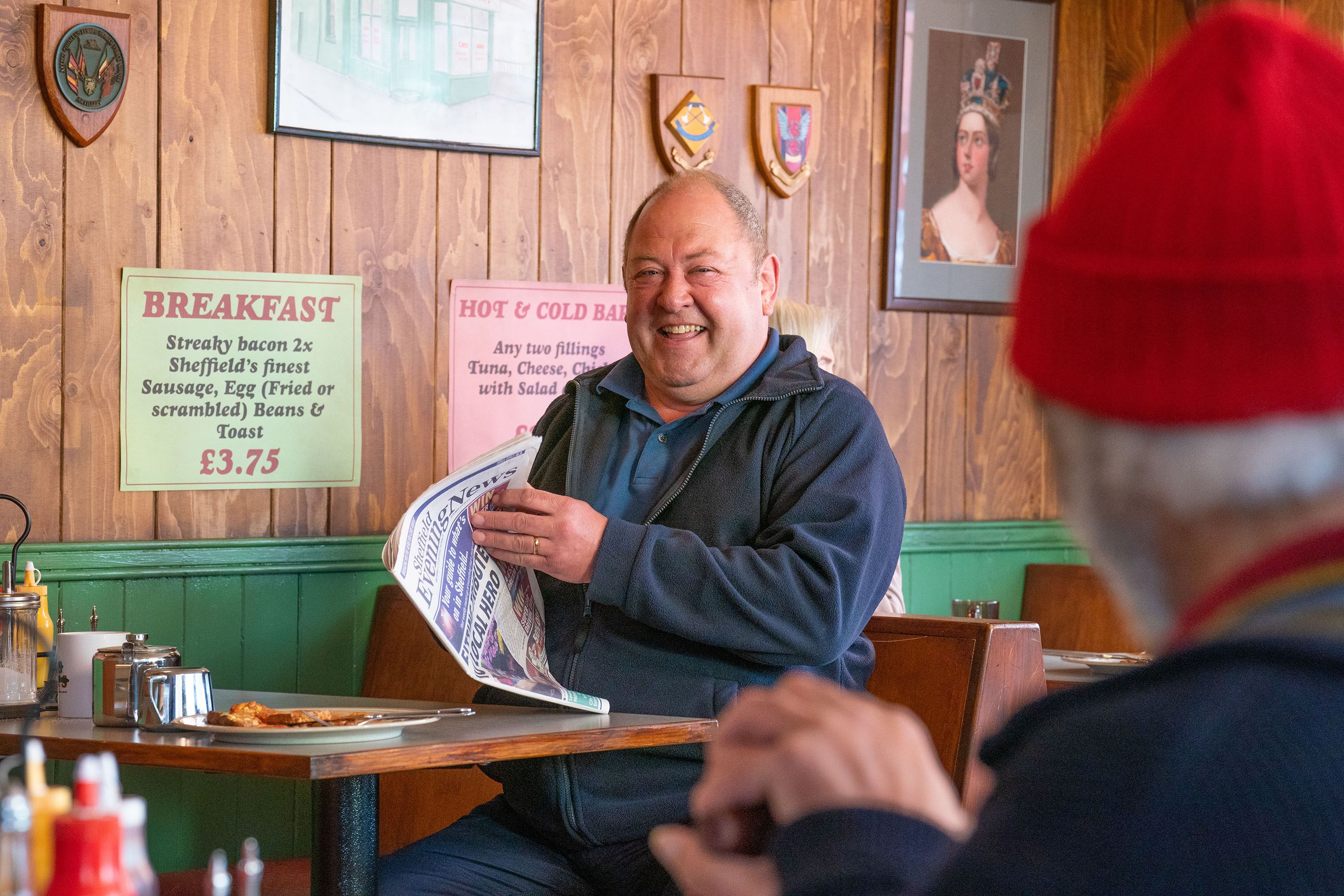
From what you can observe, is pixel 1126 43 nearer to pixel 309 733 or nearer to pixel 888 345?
pixel 888 345

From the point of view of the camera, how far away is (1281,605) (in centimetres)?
62

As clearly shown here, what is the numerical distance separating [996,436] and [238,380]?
2000 millimetres

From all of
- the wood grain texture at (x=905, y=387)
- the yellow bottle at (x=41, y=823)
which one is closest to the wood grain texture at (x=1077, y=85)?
the wood grain texture at (x=905, y=387)

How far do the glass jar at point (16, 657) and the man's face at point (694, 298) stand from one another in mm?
Answer: 1010

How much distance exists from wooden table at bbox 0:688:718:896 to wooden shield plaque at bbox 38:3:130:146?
1.17 m

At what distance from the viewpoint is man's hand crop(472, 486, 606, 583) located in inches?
78.1

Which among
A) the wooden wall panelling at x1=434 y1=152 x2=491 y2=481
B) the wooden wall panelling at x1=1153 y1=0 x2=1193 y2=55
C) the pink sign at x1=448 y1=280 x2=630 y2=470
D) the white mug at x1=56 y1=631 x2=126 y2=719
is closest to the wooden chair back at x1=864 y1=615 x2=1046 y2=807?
the pink sign at x1=448 y1=280 x2=630 y2=470

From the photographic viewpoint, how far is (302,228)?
9.42 ft

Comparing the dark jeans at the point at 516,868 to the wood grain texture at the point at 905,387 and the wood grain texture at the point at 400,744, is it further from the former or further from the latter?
the wood grain texture at the point at 905,387

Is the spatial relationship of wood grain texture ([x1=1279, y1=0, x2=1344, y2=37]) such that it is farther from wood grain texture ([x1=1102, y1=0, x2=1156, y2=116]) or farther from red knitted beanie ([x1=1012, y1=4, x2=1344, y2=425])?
red knitted beanie ([x1=1012, y1=4, x2=1344, y2=425])

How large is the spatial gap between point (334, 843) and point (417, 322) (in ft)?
4.67

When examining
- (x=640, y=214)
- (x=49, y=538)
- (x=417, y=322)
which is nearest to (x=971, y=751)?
(x=640, y=214)

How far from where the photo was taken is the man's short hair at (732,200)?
2367 millimetres

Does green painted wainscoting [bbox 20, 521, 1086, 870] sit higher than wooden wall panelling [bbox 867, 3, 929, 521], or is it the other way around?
wooden wall panelling [bbox 867, 3, 929, 521]
